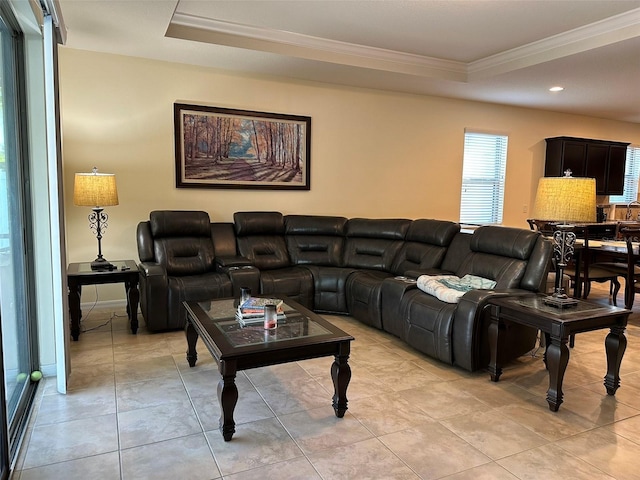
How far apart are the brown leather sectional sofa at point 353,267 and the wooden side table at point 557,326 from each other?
0.12 m

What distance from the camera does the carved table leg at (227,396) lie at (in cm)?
225

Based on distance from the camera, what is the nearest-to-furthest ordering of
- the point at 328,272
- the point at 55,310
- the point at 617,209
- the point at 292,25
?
the point at 55,310 → the point at 292,25 → the point at 328,272 → the point at 617,209

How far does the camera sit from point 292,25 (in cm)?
419

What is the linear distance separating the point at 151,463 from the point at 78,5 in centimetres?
317

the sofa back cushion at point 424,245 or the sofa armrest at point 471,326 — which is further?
the sofa back cushion at point 424,245

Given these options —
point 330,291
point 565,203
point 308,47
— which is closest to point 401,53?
point 308,47

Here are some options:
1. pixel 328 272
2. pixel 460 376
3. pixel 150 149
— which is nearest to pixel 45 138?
pixel 150 149

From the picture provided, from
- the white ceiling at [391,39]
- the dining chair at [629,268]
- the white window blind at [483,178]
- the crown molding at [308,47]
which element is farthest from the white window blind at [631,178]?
the crown molding at [308,47]

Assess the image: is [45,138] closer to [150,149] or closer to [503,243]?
[150,149]

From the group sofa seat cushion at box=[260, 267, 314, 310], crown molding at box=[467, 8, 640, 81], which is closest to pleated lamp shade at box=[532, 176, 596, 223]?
crown molding at box=[467, 8, 640, 81]

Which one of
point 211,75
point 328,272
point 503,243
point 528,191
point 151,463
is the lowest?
point 151,463

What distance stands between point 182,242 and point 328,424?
2637 mm

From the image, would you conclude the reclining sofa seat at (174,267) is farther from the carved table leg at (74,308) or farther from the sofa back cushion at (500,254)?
the sofa back cushion at (500,254)

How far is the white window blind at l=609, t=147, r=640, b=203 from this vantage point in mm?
8367
